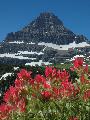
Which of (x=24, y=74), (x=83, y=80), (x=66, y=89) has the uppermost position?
(x=24, y=74)

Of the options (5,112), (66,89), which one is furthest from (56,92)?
(5,112)

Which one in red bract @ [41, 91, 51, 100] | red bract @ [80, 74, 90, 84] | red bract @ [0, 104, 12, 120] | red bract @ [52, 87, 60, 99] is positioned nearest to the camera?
red bract @ [41, 91, 51, 100]

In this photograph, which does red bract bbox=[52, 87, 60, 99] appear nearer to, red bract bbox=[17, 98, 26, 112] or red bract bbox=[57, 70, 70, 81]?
red bract bbox=[57, 70, 70, 81]

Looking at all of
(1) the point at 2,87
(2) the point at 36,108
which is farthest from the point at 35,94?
(1) the point at 2,87

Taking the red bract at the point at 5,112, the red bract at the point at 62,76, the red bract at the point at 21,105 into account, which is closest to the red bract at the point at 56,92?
the red bract at the point at 62,76

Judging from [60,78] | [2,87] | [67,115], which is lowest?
[2,87]

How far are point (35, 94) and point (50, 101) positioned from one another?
390 millimetres

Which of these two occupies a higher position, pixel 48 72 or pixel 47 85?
pixel 48 72

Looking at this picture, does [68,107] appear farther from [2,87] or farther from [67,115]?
[2,87]

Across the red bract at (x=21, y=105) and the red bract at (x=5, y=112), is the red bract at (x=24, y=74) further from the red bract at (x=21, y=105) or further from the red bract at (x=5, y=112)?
the red bract at (x=5, y=112)

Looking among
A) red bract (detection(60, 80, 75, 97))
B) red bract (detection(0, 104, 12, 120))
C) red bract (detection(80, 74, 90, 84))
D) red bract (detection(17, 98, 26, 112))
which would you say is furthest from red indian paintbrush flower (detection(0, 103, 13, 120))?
red bract (detection(80, 74, 90, 84))

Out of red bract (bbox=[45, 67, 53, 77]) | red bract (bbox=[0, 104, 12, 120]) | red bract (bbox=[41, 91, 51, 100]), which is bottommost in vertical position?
red bract (bbox=[0, 104, 12, 120])

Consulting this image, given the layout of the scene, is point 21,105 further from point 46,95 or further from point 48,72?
point 48,72

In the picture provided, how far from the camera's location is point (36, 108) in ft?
31.3
